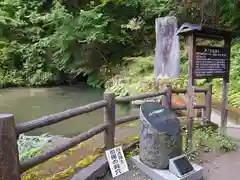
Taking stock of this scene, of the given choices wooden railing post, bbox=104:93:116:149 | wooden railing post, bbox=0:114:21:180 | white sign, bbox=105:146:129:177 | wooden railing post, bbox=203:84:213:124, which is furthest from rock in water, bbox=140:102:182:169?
wooden railing post, bbox=203:84:213:124

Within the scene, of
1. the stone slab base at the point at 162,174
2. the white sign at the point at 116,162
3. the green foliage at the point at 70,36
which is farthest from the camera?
the green foliage at the point at 70,36

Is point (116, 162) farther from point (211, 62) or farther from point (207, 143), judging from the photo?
point (211, 62)

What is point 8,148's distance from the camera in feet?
6.39

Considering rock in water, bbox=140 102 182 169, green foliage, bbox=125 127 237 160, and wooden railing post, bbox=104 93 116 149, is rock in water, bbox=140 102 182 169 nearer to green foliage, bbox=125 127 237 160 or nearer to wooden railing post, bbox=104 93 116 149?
wooden railing post, bbox=104 93 116 149

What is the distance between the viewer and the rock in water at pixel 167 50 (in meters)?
8.20

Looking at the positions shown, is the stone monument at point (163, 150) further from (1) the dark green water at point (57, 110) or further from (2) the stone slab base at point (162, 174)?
(1) the dark green water at point (57, 110)

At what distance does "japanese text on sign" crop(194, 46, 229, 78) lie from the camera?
3726mm

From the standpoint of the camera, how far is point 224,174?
3.03 metres

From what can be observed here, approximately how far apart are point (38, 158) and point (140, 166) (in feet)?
3.83


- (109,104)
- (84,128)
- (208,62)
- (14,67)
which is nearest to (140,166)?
(109,104)

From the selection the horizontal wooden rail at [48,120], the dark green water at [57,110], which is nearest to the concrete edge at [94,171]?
the horizontal wooden rail at [48,120]

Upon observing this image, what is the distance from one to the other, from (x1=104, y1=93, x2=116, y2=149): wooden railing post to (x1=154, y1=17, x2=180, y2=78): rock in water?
17.1 ft

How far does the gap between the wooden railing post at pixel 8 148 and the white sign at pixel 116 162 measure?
118 cm

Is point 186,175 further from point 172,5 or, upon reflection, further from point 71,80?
point 71,80
